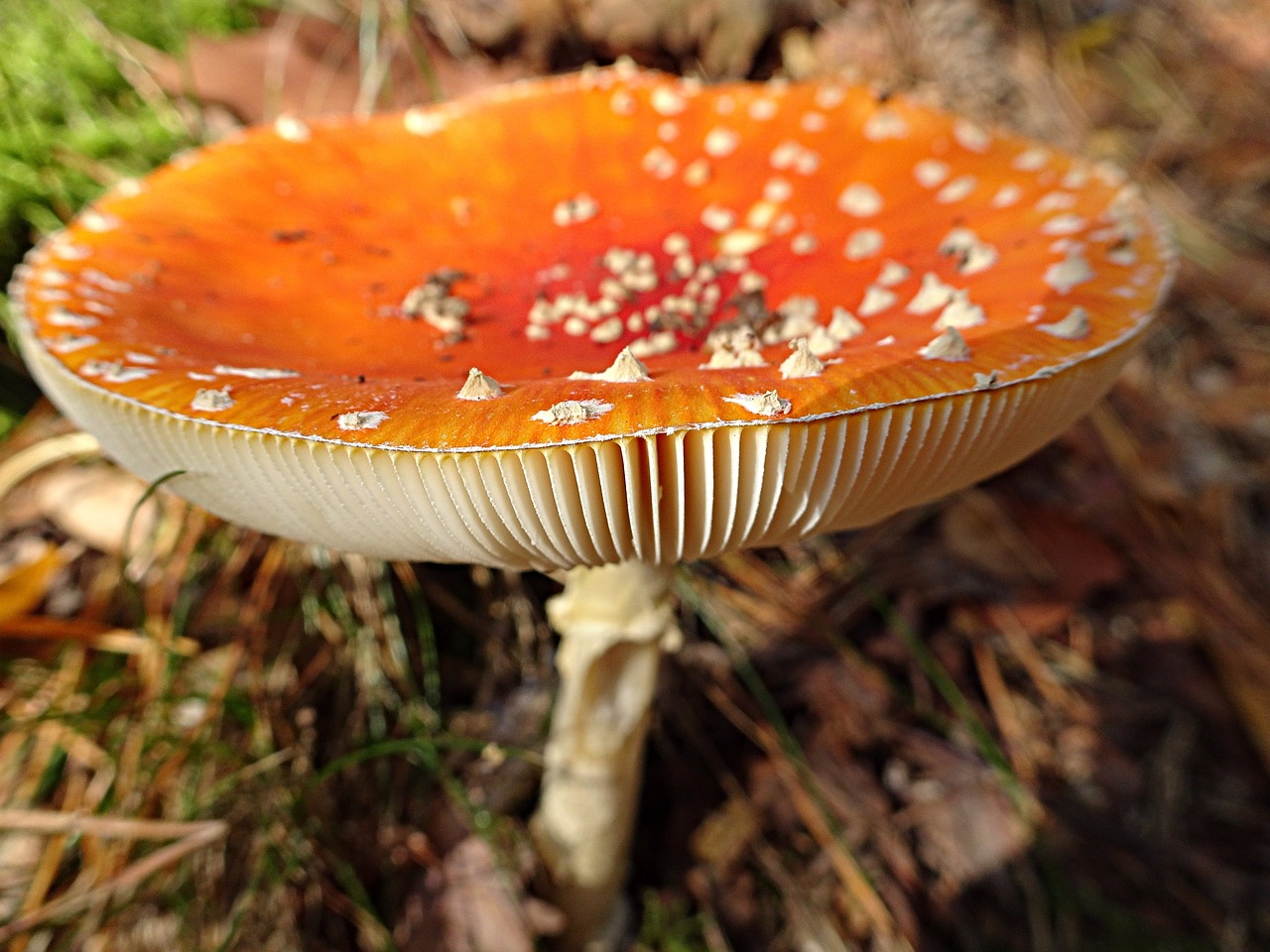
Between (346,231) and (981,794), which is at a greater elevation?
(346,231)

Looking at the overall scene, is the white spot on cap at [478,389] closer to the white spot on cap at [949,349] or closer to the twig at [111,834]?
the white spot on cap at [949,349]

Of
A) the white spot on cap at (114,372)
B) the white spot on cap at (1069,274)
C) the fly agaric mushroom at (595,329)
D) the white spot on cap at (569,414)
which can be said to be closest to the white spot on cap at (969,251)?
the fly agaric mushroom at (595,329)

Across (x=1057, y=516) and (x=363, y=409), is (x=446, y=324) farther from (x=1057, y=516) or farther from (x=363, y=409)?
(x=1057, y=516)

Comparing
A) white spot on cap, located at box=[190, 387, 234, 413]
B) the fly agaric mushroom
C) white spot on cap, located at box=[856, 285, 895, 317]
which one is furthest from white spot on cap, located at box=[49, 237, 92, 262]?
white spot on cap, located at box=[856, 285, 895, 317]

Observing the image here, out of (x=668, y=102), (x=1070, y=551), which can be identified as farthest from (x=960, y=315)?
(x=1070, y=551)

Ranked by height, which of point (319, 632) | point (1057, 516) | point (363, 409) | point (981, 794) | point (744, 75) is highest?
point (363, 409)

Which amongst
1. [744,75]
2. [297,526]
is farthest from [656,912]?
[744,75]

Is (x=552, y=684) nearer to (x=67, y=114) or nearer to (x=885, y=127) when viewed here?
(x=885, y=127)
